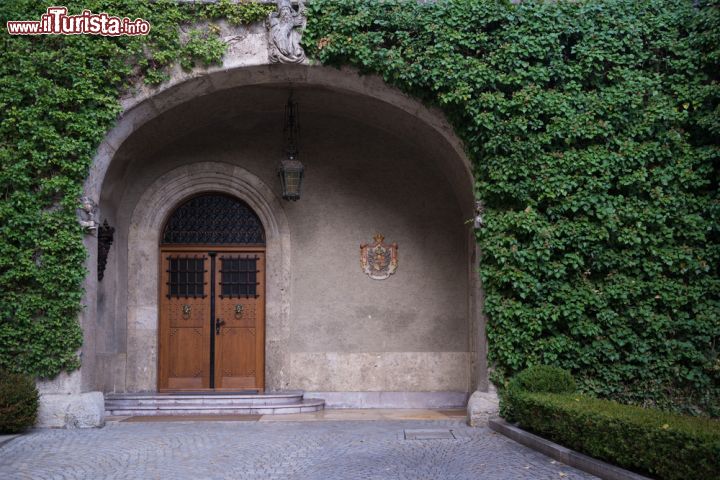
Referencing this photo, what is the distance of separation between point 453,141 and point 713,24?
334cm

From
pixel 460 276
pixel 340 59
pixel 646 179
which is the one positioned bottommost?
pixel 460 276

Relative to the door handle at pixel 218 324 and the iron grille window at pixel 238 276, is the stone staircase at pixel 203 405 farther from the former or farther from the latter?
the iron grille window at pixel 238 276

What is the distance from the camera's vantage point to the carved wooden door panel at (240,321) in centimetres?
1116

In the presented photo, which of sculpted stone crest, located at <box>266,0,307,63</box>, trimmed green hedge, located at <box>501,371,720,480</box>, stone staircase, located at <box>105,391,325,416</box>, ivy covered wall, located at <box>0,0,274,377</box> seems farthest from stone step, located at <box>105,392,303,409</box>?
sculpted stone crest, located at <box>266,0,307,63</box>

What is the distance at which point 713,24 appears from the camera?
29.9 ft

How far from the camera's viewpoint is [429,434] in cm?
841

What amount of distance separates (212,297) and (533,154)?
508cm

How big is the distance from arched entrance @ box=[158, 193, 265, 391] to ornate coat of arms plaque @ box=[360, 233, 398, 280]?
59.6 inches

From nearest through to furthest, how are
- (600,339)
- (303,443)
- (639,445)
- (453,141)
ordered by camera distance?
(639,445) → (303,443) → (600,339) → (453,141)

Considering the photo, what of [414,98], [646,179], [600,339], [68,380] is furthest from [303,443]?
[646,179]

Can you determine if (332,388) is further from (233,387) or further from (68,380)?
(68,380)

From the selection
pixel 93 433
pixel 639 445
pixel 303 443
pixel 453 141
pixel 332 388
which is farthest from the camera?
pixel 332 388

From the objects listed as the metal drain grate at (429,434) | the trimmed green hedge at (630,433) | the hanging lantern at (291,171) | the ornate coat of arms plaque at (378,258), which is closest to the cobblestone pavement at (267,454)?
the metal drain grate at (429,434)

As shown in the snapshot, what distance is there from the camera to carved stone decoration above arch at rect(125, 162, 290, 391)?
35.9ft
